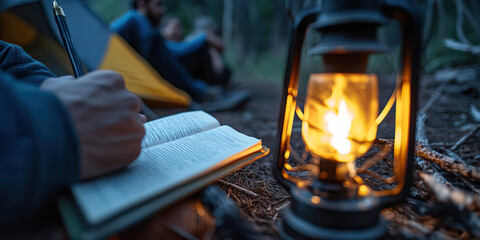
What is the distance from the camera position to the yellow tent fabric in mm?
2431

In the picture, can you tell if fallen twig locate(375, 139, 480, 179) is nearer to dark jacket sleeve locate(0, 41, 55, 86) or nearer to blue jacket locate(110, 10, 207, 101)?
dark jacket sleeve locate(0, 41, 55, 86)

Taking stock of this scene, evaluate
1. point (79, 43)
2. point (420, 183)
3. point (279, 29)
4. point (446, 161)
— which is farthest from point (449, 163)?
point (279, 29)

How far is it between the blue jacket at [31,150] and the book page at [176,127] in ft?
1.22

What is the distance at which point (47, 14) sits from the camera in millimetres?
2205

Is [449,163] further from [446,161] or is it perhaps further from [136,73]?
[136,73]

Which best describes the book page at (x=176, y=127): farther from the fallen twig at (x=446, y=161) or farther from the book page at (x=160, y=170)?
the fallen twig at (x=446, y=161)

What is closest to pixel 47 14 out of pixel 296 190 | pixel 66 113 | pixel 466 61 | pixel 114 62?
pixel 114 62

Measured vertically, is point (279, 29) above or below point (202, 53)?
above

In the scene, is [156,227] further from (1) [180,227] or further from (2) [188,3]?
(2) [188,3]

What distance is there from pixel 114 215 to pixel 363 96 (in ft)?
1.92

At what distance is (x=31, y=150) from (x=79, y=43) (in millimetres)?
2268

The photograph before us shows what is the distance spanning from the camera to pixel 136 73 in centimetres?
248

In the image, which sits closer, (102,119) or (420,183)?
(102,119)

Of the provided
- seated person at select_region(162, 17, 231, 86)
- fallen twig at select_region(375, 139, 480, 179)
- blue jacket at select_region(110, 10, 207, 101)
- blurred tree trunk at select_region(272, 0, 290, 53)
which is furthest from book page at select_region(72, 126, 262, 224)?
blurred tree trunk at select_region(272, 0, 290, 53)
